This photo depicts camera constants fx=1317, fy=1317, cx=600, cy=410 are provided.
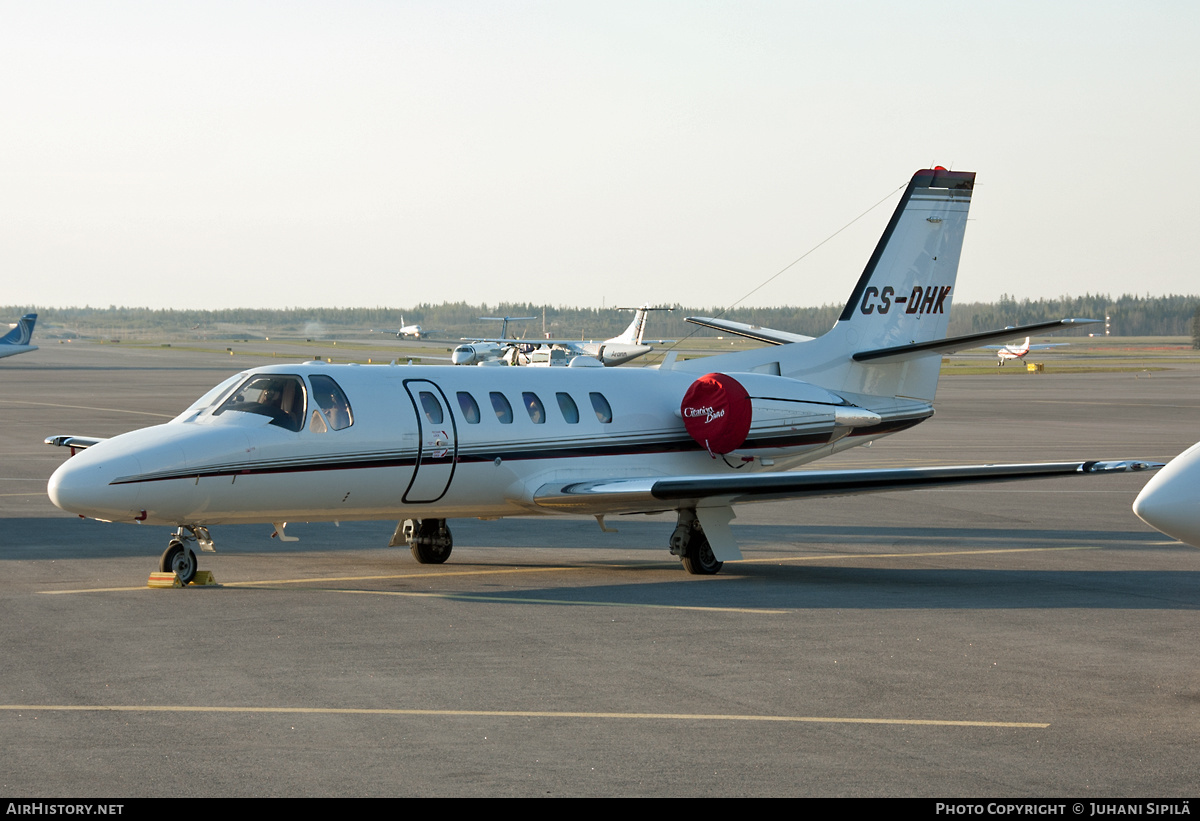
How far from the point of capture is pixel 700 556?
618 inches

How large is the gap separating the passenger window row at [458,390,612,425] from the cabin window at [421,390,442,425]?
30cm

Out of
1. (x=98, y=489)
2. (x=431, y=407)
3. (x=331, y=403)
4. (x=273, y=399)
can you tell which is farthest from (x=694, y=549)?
(x=98, y=489)

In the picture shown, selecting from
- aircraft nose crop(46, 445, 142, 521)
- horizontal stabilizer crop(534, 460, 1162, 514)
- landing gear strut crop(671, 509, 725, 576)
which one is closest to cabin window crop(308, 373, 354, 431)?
aircraft nose crop(46, 445, 142, 521)

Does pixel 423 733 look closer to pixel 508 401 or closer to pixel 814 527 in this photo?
pixel 508 401

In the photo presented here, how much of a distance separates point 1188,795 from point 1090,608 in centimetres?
655

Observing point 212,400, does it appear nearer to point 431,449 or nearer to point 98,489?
point 98,489

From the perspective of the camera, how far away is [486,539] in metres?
18.6

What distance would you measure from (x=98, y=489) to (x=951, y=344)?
11.0 m

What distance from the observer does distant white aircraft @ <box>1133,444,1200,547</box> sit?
863cm

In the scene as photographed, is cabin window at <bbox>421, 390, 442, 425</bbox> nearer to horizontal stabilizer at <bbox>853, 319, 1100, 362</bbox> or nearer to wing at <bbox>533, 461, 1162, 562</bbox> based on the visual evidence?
wing at <bbox>533, 461, 1162, 562</bbox>

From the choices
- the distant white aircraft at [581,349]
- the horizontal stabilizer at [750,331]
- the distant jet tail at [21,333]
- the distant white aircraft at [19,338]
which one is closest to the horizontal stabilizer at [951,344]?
the horizontal stabilizer at [750,331]

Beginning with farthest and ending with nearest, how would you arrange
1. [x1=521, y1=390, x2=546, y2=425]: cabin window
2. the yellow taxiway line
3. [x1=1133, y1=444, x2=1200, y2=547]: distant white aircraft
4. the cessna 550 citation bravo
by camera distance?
1. [x1=521, y1=390, x2=546, y2=425]: cabin window
2. the cessna 550 citation bravo
3. the yellow taxiway line
4. [x1=1133, y1=444, x2=1200, y2=547]: distant white aircraft

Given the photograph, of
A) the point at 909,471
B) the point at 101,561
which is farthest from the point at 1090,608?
the point at 101,561

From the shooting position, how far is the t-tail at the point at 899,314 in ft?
61.4
